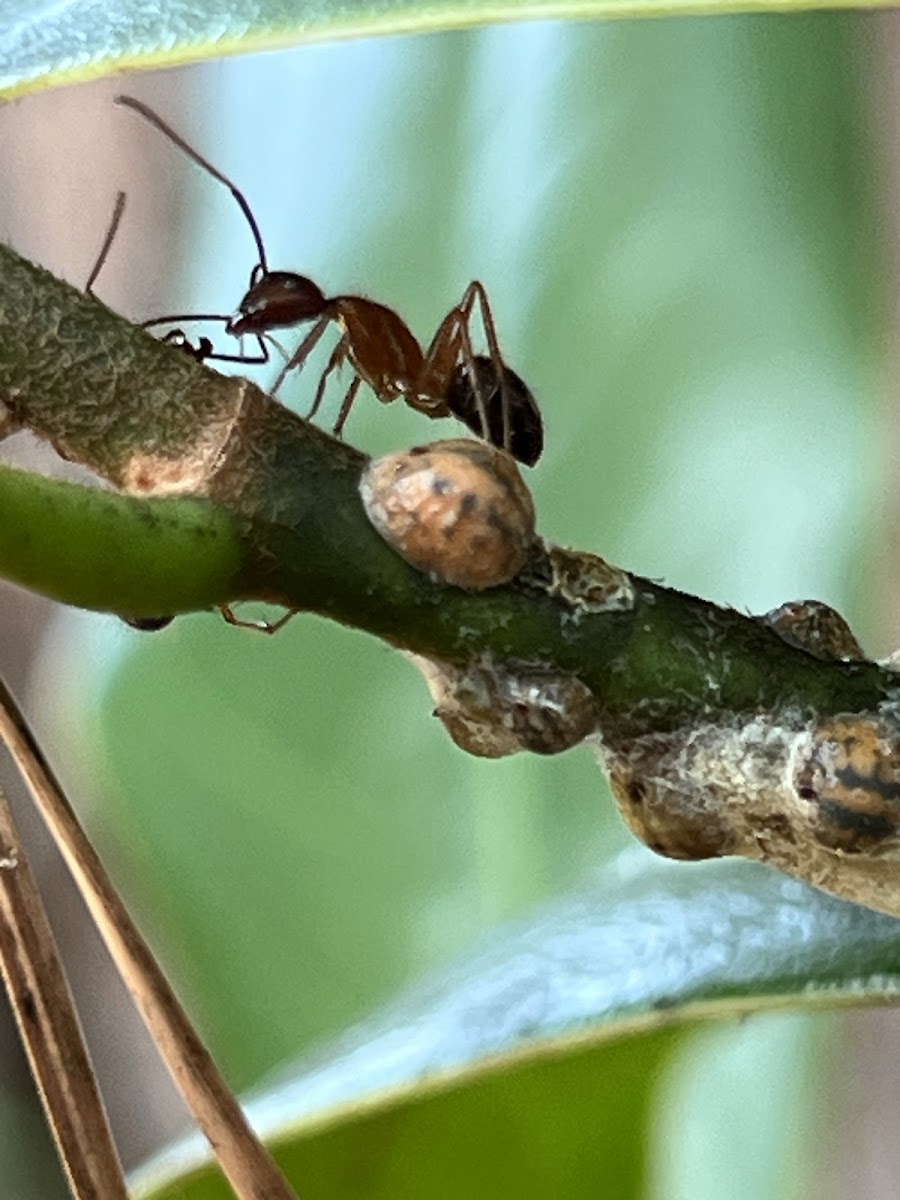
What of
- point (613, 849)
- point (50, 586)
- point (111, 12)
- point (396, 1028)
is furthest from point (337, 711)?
point (50, 586)

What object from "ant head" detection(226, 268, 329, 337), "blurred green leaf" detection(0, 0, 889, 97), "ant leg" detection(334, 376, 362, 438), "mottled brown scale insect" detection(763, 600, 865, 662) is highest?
"ant head" detection(226, 268, 329, 337)

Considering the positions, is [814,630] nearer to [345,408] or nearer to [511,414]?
[345,408]

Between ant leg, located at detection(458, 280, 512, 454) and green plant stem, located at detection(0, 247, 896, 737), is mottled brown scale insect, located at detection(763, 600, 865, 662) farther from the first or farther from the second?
ant leg, located at detection(458, 280, 512, 454)

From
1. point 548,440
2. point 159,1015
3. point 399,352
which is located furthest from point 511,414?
point 159,1015

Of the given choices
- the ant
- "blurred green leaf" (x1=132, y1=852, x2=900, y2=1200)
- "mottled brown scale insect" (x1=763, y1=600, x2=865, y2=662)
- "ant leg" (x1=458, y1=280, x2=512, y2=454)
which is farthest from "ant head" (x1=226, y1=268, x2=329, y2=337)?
"mottled brown scale insect" (x1=763, y1=600, x2=865, y2=662)

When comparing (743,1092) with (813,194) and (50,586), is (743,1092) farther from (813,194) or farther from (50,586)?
(50,586)
